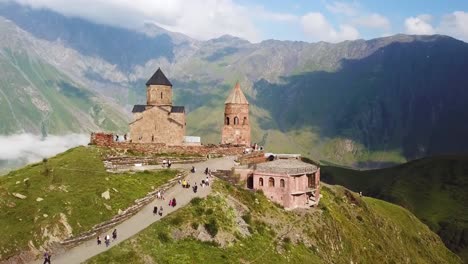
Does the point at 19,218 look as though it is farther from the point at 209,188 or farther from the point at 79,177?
the point at 209,188

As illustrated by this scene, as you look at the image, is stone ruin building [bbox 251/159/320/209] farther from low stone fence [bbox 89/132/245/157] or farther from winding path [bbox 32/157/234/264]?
low stone fence [bbox 89/132/245/157]

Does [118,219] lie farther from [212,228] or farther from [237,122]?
[237,122]

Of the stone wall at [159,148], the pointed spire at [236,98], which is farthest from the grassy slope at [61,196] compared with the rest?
the pointed spire at [236,98]

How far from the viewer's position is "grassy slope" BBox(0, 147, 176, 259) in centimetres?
4403

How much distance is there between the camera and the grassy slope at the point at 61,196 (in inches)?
1734

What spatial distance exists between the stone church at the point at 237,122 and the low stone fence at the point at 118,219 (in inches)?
1330

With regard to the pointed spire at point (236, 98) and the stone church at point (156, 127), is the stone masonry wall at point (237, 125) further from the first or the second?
the stone church at point (156, 127)

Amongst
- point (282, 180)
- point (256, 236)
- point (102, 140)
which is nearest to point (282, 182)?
point (282, 180)

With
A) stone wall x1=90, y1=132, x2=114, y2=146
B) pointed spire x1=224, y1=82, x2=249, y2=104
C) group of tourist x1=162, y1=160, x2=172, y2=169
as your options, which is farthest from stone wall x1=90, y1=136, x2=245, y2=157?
pointed spire x1=224, y1=82, x2=249, y2=104

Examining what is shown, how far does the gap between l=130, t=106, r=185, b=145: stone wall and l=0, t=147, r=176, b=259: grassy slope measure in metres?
25.7

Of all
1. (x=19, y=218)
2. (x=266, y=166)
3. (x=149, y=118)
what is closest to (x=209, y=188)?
(x=266, y=166)

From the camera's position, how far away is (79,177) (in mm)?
55812

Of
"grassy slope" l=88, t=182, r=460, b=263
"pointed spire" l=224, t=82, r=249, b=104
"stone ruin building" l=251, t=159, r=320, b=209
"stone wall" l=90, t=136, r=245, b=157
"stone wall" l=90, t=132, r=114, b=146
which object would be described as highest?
"pointed spire" l=224, t=82, r=249, b=104

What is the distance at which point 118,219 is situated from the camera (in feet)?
161
